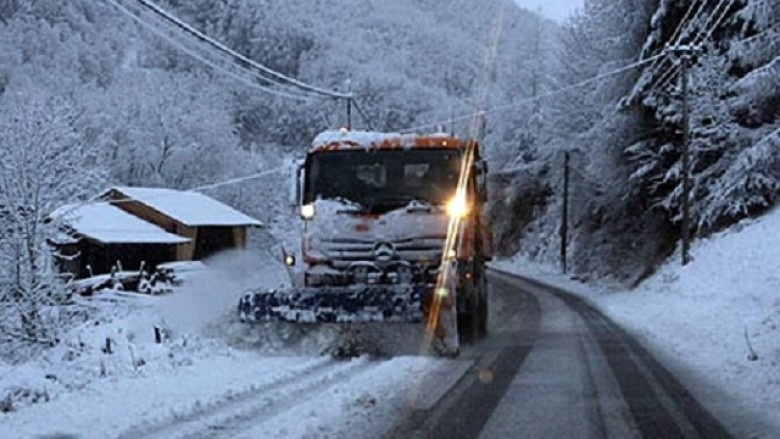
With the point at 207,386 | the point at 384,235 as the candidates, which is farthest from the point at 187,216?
the point at 207,386

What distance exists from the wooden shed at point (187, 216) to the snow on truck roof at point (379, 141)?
39825 mm

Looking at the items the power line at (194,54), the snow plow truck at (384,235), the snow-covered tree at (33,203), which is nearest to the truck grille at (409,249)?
the snow plow truck at (384,235)

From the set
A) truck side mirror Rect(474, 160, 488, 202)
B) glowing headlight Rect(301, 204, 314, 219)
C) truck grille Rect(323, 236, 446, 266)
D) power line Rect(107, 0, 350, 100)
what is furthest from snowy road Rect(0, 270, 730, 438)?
power line Rect(107, 0, 350, 100)

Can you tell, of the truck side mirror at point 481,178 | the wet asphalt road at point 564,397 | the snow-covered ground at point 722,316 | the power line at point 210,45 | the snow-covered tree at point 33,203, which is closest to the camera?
the wet asphalt road at point 564,397

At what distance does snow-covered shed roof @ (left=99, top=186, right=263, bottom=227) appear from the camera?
55.1 meters

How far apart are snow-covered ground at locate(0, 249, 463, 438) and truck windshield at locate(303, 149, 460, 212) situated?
84.2 inches

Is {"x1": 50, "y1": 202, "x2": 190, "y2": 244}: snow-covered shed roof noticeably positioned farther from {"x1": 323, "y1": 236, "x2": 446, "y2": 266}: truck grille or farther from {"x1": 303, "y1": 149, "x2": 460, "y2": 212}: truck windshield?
{"x1": 323, "y1": 236, "x2": 446, "y2": 266}: truck grille

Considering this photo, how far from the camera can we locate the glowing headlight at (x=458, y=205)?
Result: 1395 centimetres

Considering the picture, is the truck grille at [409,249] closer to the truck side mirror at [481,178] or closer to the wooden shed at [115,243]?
the truck side mirror at [481,178]

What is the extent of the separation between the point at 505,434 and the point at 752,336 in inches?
378

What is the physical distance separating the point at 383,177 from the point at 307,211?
119cm

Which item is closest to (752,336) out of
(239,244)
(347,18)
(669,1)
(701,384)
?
(701,384)

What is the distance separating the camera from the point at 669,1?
35688mm

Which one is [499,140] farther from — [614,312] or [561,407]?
[561,407]
